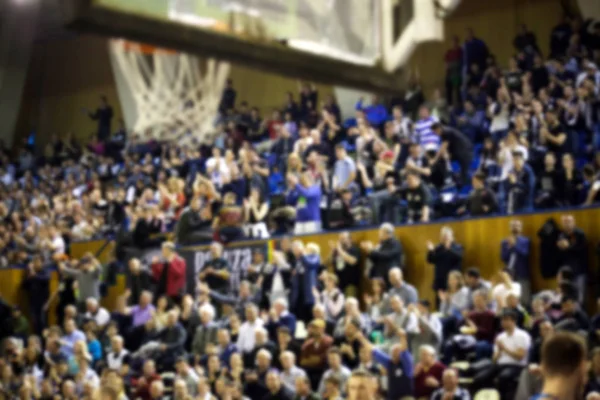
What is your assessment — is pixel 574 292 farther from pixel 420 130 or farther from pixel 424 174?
pixel 420 130

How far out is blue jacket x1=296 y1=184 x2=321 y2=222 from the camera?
14.4 metres

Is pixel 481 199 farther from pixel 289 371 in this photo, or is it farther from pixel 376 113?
pixel 376 113

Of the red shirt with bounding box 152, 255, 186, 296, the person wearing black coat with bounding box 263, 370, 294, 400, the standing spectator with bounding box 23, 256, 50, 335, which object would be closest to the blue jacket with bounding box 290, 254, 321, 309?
the person wearing black coat with bounding box 263, 370, 294, 400

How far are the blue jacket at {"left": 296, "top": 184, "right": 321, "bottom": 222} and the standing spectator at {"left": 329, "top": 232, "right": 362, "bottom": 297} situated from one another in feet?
3.12

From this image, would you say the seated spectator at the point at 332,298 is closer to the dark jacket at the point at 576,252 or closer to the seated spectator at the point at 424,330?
the seated spectator at the point at 424,330

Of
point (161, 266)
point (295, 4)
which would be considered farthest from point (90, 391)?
point (295, 4)

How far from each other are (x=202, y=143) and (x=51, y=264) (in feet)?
11.0

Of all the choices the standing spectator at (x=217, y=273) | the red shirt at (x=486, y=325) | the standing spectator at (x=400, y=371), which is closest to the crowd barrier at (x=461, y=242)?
the standing spectator at (x=217, y=273)

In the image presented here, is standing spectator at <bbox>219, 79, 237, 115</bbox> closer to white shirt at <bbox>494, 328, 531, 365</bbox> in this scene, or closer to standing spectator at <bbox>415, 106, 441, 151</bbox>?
standing spectator at <bbox>415, 106, 441, 151</bbox>

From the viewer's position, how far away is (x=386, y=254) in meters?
13.0

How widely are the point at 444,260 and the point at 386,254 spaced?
0.72m

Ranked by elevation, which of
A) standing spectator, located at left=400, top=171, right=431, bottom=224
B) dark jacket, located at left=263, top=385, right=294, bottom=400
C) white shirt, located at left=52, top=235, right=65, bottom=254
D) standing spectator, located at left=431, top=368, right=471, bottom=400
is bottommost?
dark jacket, located at left=263, top=385, right=294, bottom=400

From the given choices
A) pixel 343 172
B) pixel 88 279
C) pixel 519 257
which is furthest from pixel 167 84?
pixel 88 279

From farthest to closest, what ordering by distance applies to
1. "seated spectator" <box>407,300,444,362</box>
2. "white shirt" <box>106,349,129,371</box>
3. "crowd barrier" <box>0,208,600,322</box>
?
1. "white shirt" <box>106,349,129,371</box>
2. "crowd barrier" <box>0,208,600,322</box>
3. "seated spectator" <box>407,300,444,362</box>
